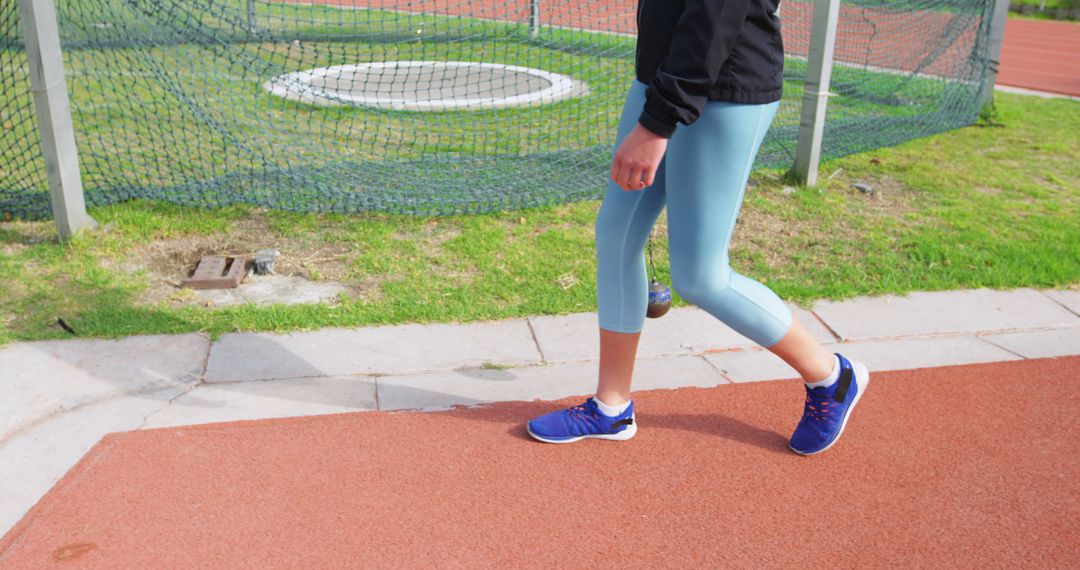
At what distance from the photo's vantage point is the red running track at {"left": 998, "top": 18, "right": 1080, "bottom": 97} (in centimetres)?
1115

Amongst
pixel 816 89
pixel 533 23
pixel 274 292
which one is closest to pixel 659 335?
pixel 274 292

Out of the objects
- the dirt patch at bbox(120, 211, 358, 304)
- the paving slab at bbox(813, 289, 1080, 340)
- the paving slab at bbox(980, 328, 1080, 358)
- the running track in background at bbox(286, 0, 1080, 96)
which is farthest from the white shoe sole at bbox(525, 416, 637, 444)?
the running track in background at bbox(286, 0, 1080, 96)

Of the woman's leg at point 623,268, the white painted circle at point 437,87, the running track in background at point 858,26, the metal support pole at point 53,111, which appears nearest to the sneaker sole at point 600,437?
the woman's leg at point 623,268

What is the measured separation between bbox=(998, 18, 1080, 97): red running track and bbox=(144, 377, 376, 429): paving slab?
9585 mm

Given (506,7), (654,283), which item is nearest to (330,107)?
(506,7)

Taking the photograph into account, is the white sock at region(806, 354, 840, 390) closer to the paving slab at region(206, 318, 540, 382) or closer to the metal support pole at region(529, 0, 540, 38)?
the paving slab at region(206, 318, 540, 382)

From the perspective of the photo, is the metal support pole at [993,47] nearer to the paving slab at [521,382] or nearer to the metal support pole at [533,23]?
the metal support pole at [533,23]

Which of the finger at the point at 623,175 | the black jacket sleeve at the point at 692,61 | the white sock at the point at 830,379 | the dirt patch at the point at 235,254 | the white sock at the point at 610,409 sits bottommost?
the dirt patch at the point at 235,254

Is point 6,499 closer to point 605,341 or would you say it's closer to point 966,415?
point 605,341

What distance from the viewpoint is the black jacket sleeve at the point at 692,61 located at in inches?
86.4

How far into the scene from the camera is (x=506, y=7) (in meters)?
7.36

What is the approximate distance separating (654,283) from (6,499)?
2024 mm

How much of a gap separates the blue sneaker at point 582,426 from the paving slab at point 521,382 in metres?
0.31

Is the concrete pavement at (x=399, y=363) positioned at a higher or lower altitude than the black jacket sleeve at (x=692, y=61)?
lower
